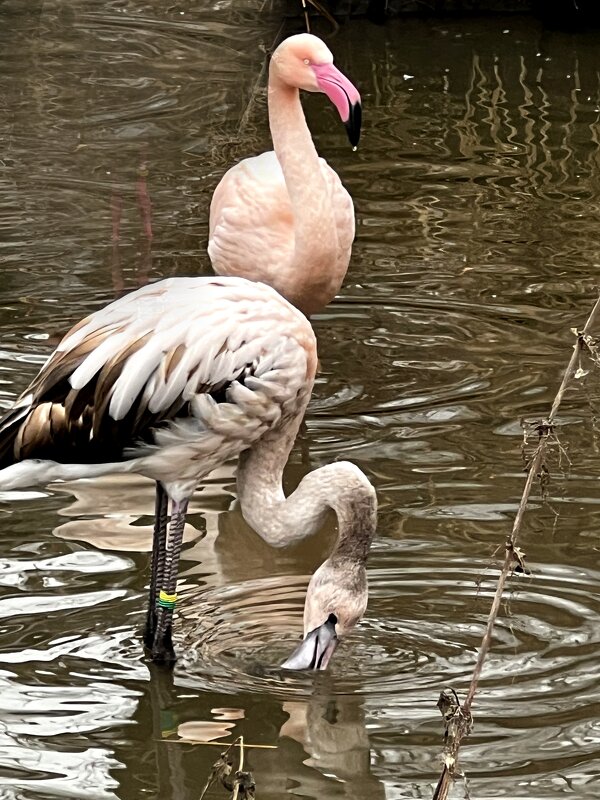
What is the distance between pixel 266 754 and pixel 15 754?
2.19 feet

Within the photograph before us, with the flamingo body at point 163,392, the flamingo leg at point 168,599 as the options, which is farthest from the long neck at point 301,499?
the flamingo leg at point 168,599

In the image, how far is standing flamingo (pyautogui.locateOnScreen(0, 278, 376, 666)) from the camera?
4617 millimetres

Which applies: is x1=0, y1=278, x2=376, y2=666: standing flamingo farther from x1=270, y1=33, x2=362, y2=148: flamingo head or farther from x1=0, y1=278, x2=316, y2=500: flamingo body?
x1=270, y1=33, x2=362, y2=148: flamingo head

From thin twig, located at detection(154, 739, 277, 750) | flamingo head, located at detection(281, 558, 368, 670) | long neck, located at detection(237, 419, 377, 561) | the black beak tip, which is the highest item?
the black beak tip

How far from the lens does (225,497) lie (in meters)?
5.99

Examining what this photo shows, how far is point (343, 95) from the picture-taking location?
580 centimetres

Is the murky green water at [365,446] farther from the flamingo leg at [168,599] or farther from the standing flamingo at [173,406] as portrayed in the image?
the standing flamingo at [173,406]

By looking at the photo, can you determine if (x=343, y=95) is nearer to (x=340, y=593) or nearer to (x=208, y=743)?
(x=340, y=593)

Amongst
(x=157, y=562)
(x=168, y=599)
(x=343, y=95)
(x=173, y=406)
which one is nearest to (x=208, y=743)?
(x=168, y=599)

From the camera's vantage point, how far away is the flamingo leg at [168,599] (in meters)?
4.69

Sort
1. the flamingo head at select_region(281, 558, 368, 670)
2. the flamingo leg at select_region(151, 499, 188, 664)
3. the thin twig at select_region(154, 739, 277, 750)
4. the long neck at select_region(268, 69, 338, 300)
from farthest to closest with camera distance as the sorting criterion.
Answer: the long neck at select_region(268, 69, 338, 300), the flamingo leg at select_region(151, 499, 188, 664), the flamingo head at select_region(281, 558, 368, 670), the thin twig at select_region(154, 739, 277, 750)

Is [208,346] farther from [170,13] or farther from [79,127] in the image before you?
[170,13]

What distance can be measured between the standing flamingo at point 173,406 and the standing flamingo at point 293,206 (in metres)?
1.21

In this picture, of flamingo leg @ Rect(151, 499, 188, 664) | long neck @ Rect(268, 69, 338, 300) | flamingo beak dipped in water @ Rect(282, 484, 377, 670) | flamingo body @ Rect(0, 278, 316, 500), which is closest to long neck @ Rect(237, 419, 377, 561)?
flamingo beak dipped in water @ Rect(282, 484, 377, 670)
